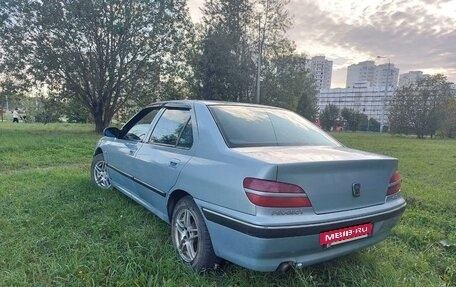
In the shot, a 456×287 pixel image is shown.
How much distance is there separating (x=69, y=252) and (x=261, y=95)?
24.0 meters

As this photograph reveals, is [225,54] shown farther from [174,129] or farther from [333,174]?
[333,174]

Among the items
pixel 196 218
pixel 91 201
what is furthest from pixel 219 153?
pixel 91 201

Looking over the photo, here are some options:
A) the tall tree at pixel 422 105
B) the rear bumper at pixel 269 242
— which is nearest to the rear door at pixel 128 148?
the rear bumper at pixel 269 242

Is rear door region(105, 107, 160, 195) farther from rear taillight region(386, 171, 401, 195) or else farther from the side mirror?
rear taillight region(386, 171, 401, 195)

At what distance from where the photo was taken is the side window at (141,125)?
13.0 feet

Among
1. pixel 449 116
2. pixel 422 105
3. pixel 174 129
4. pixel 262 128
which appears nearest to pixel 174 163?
pixel 174 129

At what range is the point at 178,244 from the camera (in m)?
2.87

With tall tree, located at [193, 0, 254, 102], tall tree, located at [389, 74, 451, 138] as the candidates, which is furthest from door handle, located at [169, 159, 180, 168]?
tall tree, located at [389, 74, 451, 138]

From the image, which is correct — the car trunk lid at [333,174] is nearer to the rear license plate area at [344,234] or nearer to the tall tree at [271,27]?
the rear license plate area at [344,234]

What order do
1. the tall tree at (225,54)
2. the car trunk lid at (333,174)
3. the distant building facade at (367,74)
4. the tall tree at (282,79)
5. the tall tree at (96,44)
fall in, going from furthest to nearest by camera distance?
the distant building facade at (367,74) → the tall tree at (282,79) → the tall tree at (225,54) → the tall tree at (96,44) → the car trunk lid at (333,174)

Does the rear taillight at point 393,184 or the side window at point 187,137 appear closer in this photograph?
the rear taillight at point 393,184

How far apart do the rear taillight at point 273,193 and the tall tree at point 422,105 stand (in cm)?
3669

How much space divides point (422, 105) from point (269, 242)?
122ft

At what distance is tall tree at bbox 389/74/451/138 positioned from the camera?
32844 mm
